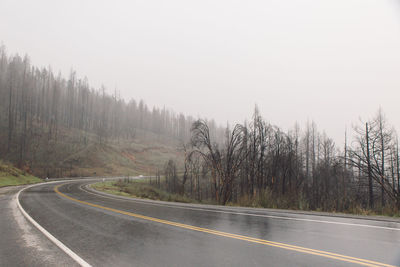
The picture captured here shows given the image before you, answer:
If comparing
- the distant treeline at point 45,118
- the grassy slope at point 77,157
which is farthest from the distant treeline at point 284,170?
the grassy slope at point 77,157

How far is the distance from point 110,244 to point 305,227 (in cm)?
547

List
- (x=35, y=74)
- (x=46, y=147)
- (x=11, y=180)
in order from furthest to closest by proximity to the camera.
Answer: (x=35, y=74) → (x=46, y=147) → (x=11, y=180)

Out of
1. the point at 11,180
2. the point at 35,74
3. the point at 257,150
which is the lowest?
the point at 11,180

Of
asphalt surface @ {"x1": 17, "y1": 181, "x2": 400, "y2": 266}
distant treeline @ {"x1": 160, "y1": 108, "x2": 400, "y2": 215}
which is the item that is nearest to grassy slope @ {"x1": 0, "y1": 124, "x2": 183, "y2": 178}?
distant treeline @ {"x1": 160, "y1": 108, "x2": 400, "y2": 215}

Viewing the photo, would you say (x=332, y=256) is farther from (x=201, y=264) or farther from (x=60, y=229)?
(x=60, y=229)

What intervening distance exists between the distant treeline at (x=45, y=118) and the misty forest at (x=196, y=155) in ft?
1.16

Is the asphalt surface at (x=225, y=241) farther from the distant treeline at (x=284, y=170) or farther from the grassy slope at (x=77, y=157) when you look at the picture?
the grassy slope at (x=77, y=157)

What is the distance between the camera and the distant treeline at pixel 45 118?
2453 inches

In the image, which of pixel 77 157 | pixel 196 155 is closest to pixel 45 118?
pixel 77 157

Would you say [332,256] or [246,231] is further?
[246,231]

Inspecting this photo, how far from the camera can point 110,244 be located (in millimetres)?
5387

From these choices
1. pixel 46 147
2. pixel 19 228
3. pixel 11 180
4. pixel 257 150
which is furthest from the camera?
pixel 46 147

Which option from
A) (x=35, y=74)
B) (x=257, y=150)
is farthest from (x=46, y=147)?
(x=257, y=150)

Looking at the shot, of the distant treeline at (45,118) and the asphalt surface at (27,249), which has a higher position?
the distant treeline at (45,118)
